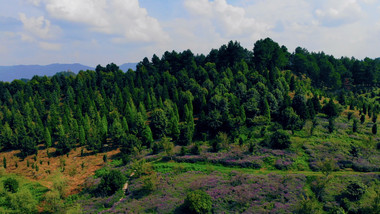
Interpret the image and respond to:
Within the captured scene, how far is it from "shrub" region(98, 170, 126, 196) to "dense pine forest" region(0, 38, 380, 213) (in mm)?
180

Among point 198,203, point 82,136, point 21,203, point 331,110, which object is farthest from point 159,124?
point 331,110

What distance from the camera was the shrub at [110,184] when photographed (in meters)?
39.3

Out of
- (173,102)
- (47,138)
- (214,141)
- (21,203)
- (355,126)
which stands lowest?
(21,203)

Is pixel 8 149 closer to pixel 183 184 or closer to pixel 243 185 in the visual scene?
pixel 183 184

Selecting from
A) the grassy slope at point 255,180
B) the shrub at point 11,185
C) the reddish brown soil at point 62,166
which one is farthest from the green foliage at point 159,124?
the shrub at point 11,185

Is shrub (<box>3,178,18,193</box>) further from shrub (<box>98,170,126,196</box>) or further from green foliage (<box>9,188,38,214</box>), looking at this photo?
shrub (<box>98,170,126,196</box>)

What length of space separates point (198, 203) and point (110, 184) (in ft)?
57.8


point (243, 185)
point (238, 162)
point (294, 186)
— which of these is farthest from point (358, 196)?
point (238, 162)

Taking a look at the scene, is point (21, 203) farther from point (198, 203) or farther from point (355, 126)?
point (355, 126)

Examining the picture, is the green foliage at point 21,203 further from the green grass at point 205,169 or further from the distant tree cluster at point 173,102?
the distant tree cluster at point 173,102

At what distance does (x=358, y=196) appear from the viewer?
3164cm

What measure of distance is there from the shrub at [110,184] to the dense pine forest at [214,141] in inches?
7.1

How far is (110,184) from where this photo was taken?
130ft

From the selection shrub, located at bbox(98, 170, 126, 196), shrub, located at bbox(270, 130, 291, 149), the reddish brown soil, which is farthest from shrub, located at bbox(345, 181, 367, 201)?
the reddish brown soil
